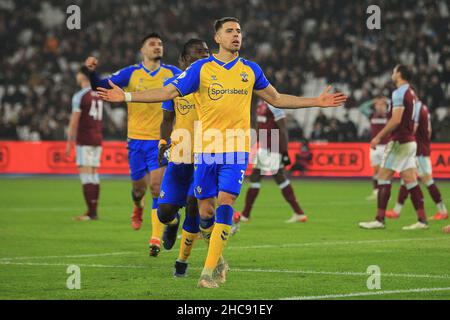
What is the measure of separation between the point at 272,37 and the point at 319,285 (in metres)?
27.7

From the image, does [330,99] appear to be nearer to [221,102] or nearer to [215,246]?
[221,102]

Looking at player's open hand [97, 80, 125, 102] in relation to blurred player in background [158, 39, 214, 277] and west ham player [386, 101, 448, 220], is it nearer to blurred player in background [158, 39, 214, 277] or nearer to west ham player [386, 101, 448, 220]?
blurred player in background [158, 39, 214, 277]

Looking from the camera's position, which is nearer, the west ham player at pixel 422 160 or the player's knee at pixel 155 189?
the player's knee at pixel 155 189

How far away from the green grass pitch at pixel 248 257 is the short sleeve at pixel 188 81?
1934 mm

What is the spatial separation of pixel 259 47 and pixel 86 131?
18.8m

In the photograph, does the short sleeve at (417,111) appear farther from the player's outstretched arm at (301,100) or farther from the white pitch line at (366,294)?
the white pitch line at (366,294)

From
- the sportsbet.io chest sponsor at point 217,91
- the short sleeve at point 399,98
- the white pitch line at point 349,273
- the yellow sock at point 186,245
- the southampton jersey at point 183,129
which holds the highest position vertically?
the sportsbet.io chest sponsor at point 217,91

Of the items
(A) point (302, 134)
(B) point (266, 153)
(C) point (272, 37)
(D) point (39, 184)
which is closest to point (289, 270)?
(B) point (266, 153)

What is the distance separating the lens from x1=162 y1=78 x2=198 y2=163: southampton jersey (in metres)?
10.7

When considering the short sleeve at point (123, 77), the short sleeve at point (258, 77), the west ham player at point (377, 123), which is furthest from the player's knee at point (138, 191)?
the west ham player at point (377, 123)

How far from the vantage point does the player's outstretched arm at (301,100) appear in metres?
9.77

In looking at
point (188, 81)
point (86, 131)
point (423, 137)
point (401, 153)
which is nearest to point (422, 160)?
point (423, 137)
